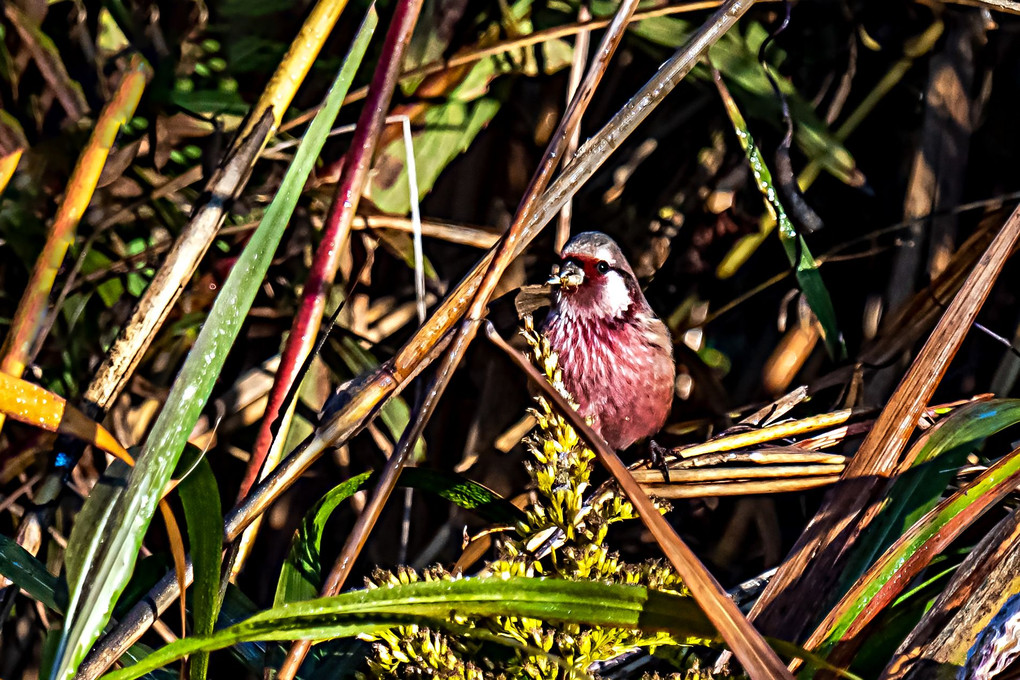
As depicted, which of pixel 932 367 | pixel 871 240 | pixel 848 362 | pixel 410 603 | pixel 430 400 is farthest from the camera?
pixel 871 240

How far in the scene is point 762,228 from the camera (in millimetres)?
2430

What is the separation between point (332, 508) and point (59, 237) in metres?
0.80

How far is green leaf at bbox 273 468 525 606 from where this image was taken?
5.49 ft

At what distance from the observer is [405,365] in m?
1.46

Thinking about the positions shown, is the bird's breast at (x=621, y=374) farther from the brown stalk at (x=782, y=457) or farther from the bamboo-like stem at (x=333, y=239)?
the bamboo-like stem at (x=333, y=239)

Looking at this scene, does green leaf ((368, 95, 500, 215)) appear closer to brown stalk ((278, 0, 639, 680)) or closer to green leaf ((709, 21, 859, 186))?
green leaf ((709, 21, 859, 186))

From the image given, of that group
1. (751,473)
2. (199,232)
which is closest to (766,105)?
(751,473)

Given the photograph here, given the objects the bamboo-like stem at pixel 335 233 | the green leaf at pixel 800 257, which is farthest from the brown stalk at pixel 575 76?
the bamboo-like stem at pixel 335 233

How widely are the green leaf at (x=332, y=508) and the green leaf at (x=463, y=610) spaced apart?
504 millimetres

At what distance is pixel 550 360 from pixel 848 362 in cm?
126

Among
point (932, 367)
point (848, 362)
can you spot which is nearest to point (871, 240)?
point (848, 362)

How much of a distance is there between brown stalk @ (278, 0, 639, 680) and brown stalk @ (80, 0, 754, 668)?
4 cm

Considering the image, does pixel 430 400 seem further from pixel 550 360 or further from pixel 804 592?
pixel 804 592

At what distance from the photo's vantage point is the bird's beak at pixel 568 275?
2289 mm
